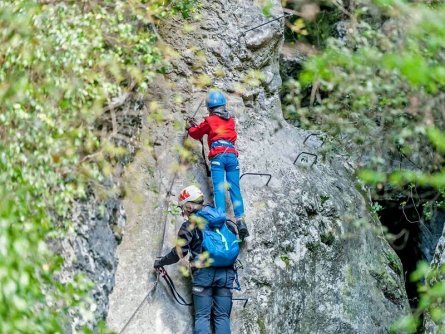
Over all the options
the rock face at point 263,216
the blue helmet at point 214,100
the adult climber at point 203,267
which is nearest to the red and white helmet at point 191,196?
the adult climber at point 203,267

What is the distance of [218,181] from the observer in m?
8.33

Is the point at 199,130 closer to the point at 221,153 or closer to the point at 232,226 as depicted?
the point at 221,153

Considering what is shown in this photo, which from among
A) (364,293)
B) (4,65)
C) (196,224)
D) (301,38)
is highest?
(4,65)

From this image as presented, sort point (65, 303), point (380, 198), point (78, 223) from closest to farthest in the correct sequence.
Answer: point (65, 303) → point (78, 223) → point (380, 198)

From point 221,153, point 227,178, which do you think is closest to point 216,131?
point 221,153

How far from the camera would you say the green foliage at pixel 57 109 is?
504cm

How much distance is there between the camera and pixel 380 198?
41.9ft

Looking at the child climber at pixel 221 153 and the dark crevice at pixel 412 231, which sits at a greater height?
the child climber at pixel 221 153

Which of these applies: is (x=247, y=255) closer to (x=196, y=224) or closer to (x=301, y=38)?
(x=196, y=224)

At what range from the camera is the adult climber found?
7.48m

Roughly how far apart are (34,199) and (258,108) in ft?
16.4

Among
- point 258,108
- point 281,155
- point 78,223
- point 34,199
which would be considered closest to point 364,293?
point 281,155

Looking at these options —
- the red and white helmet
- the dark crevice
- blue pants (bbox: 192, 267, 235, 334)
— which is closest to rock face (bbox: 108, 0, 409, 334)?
blue pants (bbox: 192, 267, 235, 334)

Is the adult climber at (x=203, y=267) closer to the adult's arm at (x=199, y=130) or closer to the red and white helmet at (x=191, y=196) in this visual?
the red and white helmet at (x=191, y=196)
